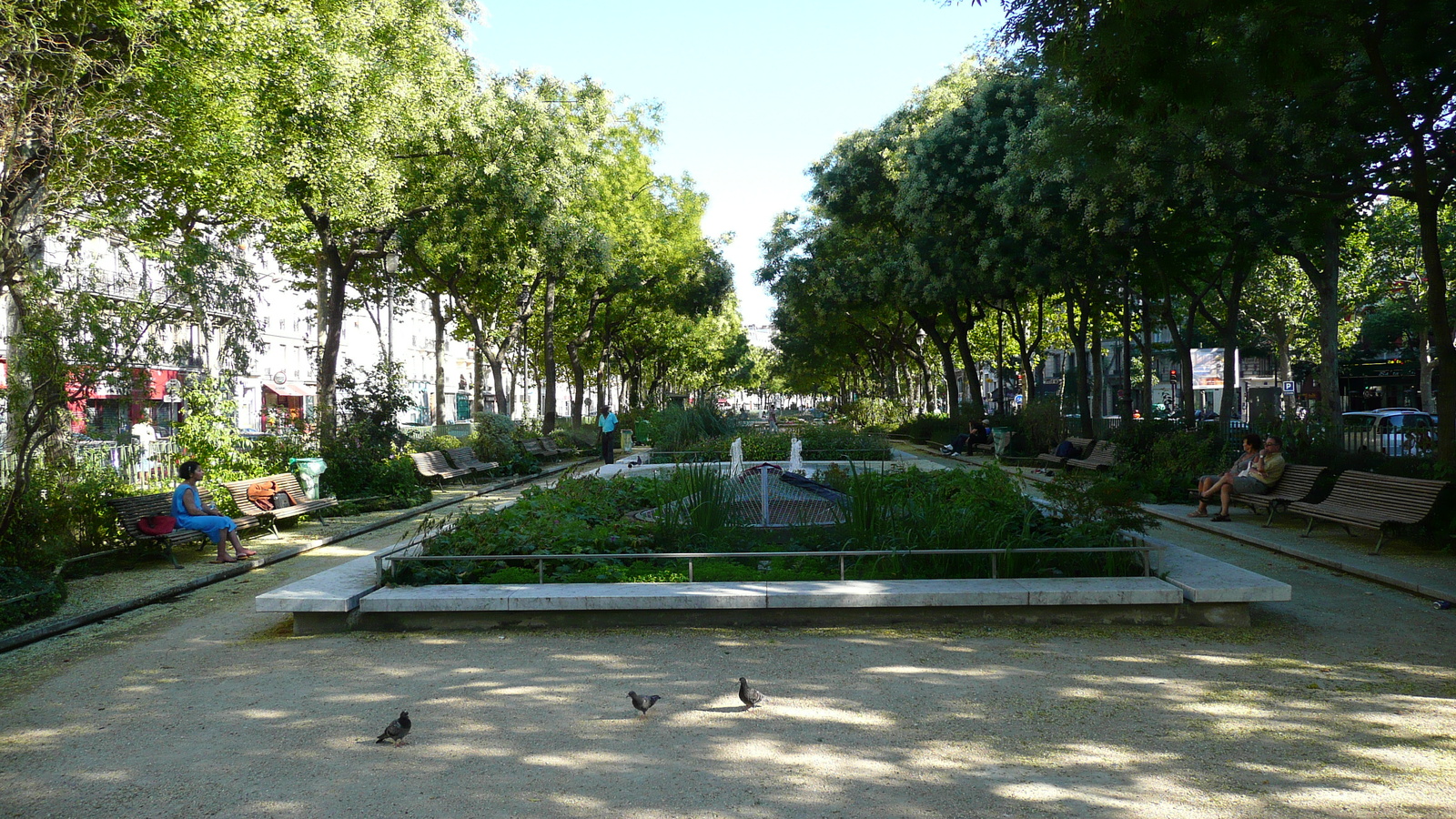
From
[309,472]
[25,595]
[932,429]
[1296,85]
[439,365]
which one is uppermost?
[1296,85]

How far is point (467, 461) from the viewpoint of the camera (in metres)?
21.9

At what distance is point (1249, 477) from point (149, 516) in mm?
13622

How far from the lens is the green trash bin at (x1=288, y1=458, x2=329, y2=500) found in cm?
1498

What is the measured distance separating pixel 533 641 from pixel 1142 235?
16.5m

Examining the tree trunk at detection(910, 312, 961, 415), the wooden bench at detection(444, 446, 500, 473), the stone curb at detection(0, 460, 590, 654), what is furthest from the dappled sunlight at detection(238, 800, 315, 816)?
the tree trunk at detection(910, 312, 961, 415)

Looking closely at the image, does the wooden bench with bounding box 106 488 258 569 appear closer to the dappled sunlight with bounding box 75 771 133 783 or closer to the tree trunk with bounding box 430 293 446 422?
the dappled sunlight with bounding box 75 771 133 783

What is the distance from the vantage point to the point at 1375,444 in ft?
47.4

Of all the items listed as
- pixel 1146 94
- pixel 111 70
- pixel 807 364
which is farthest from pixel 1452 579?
pixel 807 364

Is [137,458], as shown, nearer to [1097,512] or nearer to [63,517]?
[63,517]

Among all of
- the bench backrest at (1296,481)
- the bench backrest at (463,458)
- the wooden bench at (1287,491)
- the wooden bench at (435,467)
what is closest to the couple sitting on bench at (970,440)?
the bench backrest at (463,458)

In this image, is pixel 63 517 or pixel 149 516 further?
pixel 149 516

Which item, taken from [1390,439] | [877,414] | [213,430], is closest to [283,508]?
[213,430]

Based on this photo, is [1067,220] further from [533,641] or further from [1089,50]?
[533,641]

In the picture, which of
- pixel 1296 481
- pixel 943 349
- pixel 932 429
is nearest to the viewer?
pixel 1296 481
